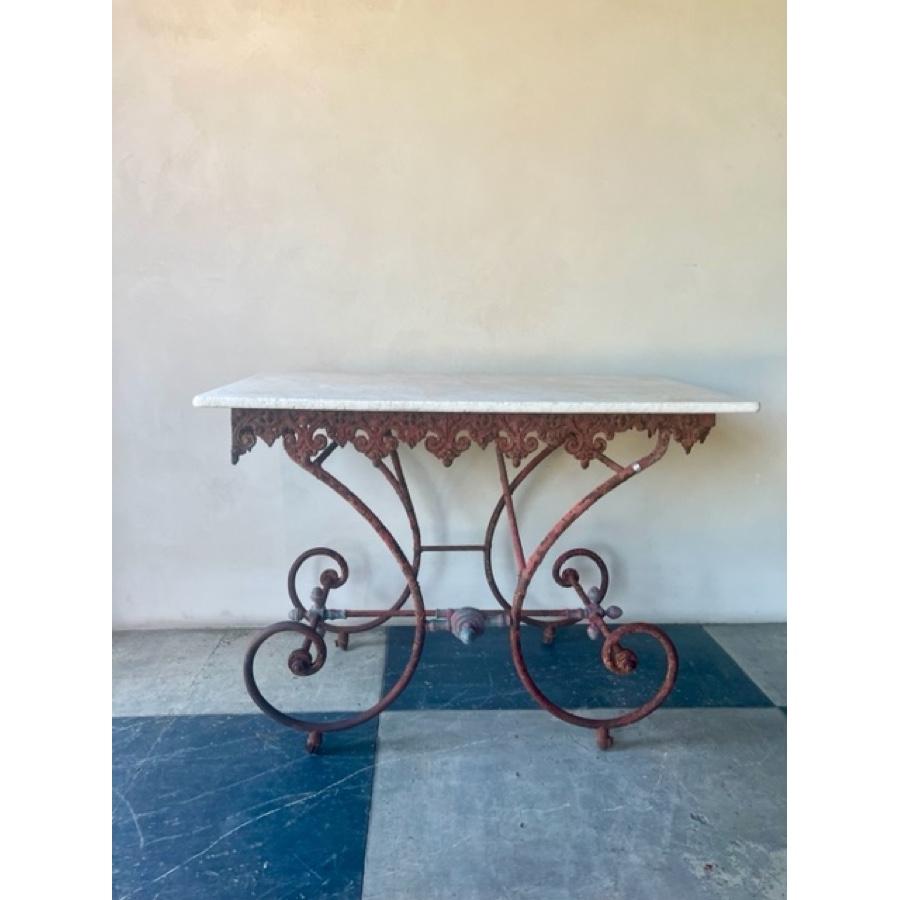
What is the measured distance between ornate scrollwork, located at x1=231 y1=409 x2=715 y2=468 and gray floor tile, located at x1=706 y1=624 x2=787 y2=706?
41.6 inches

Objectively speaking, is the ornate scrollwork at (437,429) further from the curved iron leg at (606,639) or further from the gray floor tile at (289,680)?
the gray floor tile at (289,680)

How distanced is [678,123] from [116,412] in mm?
2264

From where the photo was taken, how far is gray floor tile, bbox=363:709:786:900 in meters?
1.43

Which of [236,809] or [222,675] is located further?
[222,675]

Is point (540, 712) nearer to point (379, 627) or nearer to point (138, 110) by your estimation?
point (379, 627)

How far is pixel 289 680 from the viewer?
2203mm

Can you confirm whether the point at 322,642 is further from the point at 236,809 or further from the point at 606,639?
the point at 606,639

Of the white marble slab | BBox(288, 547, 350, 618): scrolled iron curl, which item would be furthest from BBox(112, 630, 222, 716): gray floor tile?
the white marble slab

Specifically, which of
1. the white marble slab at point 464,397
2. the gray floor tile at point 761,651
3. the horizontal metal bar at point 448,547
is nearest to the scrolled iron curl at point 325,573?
the horizontal metal bar at point 448,547

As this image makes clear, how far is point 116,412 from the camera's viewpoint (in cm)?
243

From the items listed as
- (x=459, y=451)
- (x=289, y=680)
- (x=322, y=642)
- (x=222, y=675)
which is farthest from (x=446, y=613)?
(x=222, y=675)

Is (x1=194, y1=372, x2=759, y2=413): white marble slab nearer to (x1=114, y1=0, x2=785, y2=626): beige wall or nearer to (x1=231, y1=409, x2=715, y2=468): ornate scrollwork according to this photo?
(x1=231, y1=409, x2=715, y2=468): ornate scrollwork

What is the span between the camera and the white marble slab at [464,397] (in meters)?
1.56

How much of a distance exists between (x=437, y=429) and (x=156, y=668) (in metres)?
1.40
